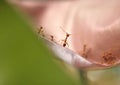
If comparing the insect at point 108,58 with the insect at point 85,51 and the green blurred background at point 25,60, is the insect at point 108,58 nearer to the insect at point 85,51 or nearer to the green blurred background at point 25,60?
the insect at point 85,51

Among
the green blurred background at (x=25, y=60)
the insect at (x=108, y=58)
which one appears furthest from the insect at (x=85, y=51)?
the green blurred background at (x=25, y=60)

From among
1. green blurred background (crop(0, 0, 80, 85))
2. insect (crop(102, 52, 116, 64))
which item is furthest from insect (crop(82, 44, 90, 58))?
green blurred background (crop(0, 0, 80, 85))

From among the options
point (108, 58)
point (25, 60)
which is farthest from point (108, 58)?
point (25, 60)

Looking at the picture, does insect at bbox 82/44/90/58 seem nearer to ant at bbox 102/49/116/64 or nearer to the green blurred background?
ant at bbox 102/49/116/64

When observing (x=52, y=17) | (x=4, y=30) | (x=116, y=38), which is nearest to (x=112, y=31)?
(x=116, y=38)

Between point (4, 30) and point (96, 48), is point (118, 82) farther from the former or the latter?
point (4, 30)

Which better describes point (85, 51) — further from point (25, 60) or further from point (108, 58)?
point (25, 60)
